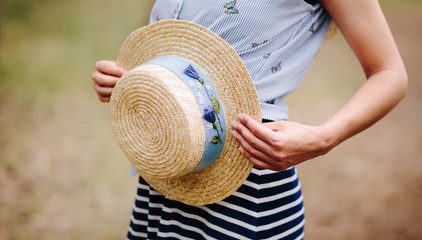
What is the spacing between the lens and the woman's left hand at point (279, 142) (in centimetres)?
100

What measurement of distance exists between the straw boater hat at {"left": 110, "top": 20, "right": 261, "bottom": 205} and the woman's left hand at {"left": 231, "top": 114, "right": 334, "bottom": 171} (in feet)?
0.17

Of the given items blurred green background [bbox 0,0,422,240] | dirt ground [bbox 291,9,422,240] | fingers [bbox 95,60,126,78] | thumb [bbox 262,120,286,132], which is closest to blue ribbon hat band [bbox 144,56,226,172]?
thumb [bbox 262,120,286,132]

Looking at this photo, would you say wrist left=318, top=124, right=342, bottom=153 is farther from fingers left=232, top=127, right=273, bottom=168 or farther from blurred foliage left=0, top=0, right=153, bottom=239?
blurred foliage left=0, top=0, right=153, bottom=239

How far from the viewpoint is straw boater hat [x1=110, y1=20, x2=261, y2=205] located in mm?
1060

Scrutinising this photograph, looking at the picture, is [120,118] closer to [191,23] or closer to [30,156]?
[191,23]

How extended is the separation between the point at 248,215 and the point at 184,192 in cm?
22

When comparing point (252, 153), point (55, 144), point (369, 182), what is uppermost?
point (252, 153)

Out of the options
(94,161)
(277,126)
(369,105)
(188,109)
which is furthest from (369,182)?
(188,109)

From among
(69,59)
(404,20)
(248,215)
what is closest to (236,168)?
(248,215)

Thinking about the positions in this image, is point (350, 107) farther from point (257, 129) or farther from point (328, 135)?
point (257, 129)

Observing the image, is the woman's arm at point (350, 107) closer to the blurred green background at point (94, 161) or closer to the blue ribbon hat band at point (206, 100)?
the blue ribbon hat band at point (206, 100)

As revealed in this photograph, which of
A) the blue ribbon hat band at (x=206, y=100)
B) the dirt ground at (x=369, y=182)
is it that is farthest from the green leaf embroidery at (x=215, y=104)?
the dirt ground at (x=369, y=182)

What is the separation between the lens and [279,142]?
0.99 meters

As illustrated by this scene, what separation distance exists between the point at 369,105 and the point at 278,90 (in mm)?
265
